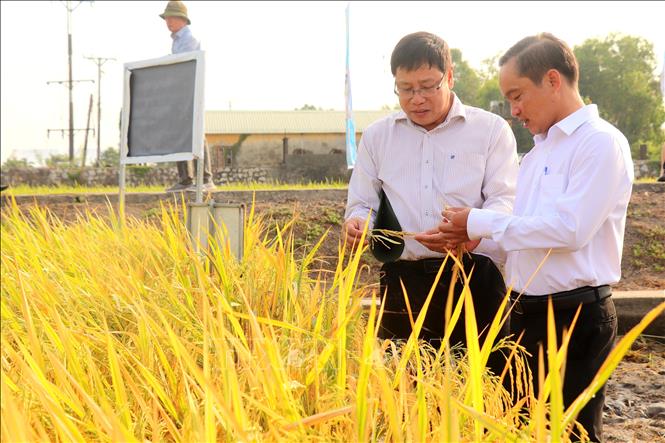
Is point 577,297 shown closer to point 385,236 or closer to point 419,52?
point 385,236

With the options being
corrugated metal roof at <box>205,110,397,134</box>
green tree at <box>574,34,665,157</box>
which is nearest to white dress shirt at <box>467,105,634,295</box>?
corrugated metal roof at <box>205,110,397,134</box>

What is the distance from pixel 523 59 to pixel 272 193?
219 inches

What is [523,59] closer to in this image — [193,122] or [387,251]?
[387,251]

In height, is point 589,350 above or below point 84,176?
below

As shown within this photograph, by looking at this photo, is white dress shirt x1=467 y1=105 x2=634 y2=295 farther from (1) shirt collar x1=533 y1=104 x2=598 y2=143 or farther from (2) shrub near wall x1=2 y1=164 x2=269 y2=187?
(2) shrub near wall x1=2 y1=164 x2=269 y2=187

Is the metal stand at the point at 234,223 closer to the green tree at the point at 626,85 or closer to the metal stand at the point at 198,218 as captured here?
the metal stand at the point at 198,218

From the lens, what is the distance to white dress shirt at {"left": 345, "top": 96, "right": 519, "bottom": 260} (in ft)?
8.78

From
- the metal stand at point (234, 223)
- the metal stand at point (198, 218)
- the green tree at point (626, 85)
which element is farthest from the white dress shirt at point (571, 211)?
the green tree at point (626, 85)

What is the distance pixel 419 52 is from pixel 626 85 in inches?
1744

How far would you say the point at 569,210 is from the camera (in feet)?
6.79

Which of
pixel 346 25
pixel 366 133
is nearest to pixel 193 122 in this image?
pixel 366 133

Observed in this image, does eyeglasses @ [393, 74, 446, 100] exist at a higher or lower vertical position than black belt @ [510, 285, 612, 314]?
higher

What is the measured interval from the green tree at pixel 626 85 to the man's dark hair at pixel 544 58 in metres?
42.6

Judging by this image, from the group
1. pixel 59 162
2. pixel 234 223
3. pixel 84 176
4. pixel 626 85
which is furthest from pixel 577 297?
pixel 626 85
